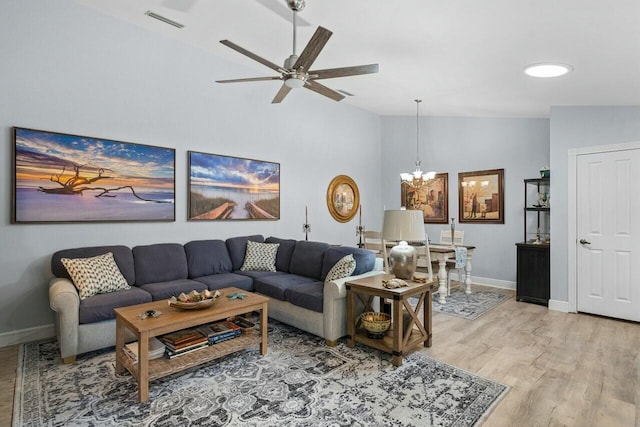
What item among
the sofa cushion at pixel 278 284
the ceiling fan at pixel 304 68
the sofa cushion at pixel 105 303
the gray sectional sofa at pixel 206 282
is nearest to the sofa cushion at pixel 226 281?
the gray sectional sofa at pixel 206 282

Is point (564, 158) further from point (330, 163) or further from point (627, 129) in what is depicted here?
point (330, 163)

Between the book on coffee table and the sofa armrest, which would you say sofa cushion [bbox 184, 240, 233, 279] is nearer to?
the book on coffee table

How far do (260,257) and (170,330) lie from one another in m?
2.20

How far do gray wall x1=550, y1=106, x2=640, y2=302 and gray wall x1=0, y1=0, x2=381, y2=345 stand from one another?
353 cm

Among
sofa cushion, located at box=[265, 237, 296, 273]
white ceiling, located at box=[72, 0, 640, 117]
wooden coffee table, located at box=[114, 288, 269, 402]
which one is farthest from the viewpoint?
sofa cushion, located at box=[265, 237, 296, 273]

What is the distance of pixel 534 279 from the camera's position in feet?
15.8

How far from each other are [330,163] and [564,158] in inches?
138

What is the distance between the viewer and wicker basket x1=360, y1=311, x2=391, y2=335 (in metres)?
3.11

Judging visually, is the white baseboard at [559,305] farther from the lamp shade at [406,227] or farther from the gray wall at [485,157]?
the lamp shade at [406,227]

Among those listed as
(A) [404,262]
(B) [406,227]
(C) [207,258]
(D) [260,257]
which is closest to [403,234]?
(B) [406,227]

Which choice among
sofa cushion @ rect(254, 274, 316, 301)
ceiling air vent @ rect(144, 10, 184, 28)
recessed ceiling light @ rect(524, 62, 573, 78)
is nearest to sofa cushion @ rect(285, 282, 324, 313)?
sofa cushion @ rect(254, 274, 316, 301)

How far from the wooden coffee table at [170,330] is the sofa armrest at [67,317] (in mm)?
454

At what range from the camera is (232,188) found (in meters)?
4.94

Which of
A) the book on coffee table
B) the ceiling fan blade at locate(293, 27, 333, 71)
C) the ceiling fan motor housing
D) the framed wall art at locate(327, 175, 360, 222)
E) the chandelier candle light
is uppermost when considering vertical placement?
the ceiling fan motor housing
